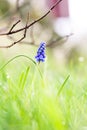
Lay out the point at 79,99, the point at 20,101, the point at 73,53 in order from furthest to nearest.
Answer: the point at 73,53 < the point at 79,99 < the point at 20,101

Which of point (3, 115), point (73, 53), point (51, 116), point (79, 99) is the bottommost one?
point (51, 116)

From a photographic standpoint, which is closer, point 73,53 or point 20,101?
point 20,101

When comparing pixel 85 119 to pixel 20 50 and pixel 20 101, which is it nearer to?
pixel 20 101

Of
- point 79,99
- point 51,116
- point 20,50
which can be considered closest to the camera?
point 51,116

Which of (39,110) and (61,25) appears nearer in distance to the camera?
(39,110)

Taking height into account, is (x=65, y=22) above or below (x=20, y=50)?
above

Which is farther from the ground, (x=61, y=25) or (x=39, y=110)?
(x=61, y=25)

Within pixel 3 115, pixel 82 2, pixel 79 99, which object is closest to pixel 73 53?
pixel 82 2

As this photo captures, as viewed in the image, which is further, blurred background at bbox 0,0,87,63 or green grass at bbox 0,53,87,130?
blurred background at bbox 0,0,87,63

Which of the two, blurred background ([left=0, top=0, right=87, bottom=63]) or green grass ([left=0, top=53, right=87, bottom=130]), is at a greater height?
blurred background ([left=0, top=0, right=87, bottom=63])

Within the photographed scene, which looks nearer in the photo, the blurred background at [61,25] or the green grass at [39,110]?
the green grass at [39,110]

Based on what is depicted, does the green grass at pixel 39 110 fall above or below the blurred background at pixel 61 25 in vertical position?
below
